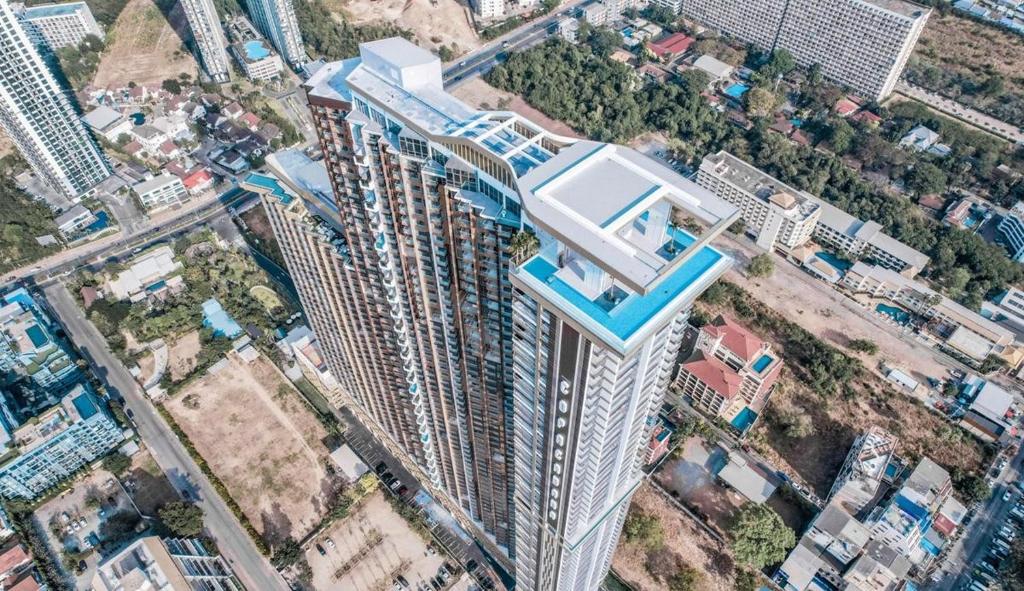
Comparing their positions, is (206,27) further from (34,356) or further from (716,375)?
(716,375)

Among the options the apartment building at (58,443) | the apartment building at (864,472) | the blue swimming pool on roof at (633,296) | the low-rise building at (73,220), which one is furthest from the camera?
the low-rise building at (73,220)

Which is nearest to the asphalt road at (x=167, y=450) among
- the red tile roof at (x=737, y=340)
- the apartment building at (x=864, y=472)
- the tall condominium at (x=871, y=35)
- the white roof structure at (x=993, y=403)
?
the red tile roof at (x=737, y=340)

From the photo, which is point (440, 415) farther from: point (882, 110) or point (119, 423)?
point (882, 110)

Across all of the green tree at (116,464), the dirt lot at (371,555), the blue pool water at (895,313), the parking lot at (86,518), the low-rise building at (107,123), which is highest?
the low-rise building at (107,123)

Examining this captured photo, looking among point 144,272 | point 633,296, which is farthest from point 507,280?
point 144,272

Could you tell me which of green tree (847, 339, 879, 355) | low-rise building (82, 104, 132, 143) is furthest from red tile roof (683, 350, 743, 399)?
low-rise building (82, 104, 132, 143)

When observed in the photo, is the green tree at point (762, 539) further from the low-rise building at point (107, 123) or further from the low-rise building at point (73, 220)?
the low-rise building at point (107, 123)

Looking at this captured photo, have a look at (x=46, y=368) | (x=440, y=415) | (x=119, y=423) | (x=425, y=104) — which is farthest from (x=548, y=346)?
(x=46, y=368)
